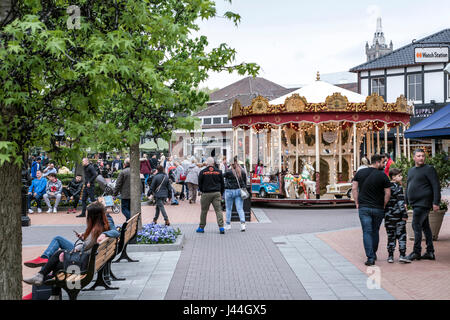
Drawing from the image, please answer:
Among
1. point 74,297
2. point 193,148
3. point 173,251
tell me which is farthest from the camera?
point 193,148

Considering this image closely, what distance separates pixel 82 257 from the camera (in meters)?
6.57

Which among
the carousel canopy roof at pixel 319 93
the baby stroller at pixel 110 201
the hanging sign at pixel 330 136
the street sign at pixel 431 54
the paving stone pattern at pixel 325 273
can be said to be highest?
the carousel canopy roof at pixel 319 93

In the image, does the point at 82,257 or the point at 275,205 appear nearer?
the point at 82,257

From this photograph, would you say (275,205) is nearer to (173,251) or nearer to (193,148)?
(173,251)

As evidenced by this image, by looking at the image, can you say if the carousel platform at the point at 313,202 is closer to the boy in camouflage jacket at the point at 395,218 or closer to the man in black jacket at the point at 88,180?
the man in black jacket at the point at 88,180

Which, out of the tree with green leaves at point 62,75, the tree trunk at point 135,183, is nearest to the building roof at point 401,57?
the tree trunk at point 135,183

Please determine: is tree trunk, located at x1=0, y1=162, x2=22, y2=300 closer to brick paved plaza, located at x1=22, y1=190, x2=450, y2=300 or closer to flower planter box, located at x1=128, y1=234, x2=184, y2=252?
brick paved plaza, located at x1=22, y1=190, x2=450, y2=300

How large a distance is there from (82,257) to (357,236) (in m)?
7.70

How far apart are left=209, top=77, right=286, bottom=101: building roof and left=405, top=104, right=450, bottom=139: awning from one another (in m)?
53.2

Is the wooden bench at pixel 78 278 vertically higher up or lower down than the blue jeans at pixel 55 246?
lower down

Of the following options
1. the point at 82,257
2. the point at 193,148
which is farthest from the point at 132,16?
the point at 193,148

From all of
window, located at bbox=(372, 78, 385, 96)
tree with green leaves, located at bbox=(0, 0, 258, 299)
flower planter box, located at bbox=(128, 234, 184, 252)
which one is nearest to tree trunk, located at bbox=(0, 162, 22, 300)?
tree with green leaves, located at bbox=(0, 0, 258, 299)

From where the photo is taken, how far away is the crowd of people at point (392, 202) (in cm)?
906

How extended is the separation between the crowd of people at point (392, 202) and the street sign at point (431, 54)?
2.75 meters
